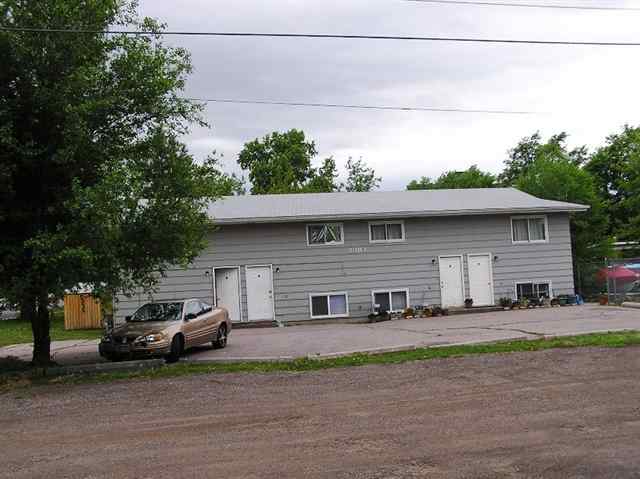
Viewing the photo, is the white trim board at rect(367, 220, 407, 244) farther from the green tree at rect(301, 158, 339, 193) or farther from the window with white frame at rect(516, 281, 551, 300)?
the green tree at rect(301, 158, 339, 193)

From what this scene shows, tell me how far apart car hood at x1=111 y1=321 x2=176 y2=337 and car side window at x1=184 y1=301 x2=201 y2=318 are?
713 millimetres

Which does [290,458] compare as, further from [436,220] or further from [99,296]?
[436,220]

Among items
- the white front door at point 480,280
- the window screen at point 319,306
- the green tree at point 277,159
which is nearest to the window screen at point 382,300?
the window screen at point 319,306

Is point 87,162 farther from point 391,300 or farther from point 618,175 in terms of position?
point 618,175

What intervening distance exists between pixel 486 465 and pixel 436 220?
19.8 meters

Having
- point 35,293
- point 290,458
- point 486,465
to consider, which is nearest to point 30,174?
point 35,293

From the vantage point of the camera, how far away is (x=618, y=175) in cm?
4966

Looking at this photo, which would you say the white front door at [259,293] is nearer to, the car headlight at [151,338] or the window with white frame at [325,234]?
the window with white frame at [325,234]

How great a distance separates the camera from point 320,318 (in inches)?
947

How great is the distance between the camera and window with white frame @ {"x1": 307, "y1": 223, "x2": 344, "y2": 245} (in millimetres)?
24344

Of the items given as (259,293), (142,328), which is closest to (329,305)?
(259,293)

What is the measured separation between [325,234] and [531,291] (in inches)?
342

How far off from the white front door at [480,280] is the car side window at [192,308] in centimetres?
1311

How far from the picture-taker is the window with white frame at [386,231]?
81.6 ft
